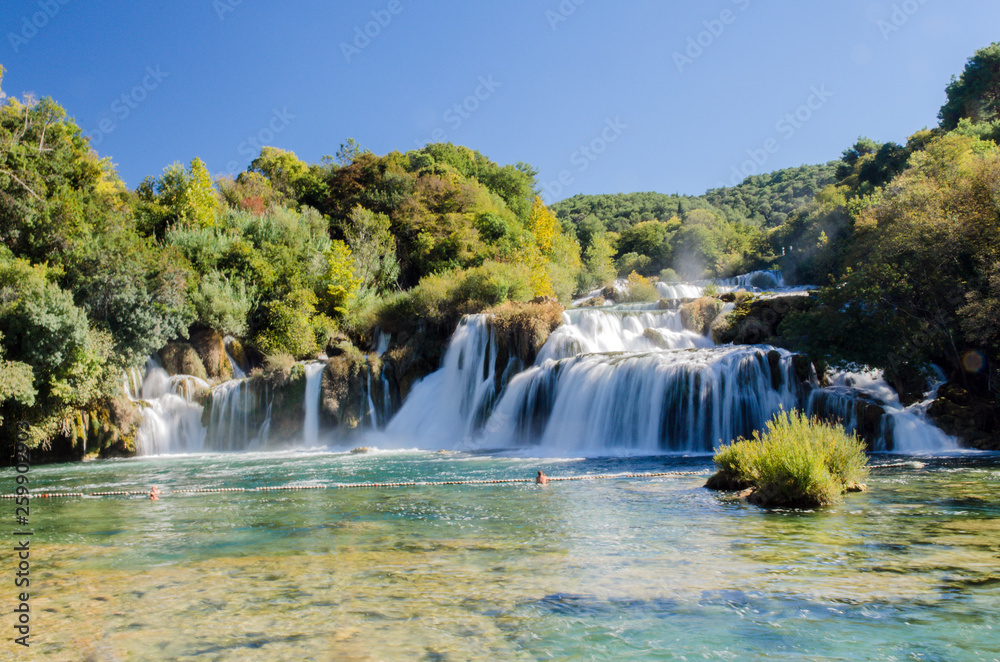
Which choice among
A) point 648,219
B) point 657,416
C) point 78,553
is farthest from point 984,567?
point 648,219

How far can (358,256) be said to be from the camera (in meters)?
37.3

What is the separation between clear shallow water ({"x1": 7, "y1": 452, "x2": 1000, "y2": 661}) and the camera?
460 centimetres

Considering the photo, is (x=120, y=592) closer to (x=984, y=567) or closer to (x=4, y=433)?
(x=984, y=567)

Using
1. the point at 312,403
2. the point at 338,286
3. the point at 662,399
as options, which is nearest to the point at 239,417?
the point at 312,403

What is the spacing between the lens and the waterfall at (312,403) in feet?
87.9

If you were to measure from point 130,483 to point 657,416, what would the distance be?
1443cm

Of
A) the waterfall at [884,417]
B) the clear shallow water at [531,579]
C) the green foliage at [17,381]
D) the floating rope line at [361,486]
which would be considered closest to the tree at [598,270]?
the waterfall at [884,417]

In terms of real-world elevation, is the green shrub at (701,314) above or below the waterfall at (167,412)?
above

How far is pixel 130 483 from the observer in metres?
15.8

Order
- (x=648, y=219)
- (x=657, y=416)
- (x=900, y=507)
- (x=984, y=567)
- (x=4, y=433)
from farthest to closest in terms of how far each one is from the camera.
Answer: (x=648, y=219) → (x=4, y=433) → (x=657, y=416) → (x=900, y=507) → (x=984, y=567)

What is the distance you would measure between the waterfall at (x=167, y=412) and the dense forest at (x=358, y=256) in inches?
46.3

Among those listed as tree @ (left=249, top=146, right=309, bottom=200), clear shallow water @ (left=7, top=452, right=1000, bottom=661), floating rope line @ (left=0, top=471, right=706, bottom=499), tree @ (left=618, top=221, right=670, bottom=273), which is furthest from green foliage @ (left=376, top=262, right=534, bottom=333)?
tree @ (left=618, top=221, right=670, bottom=273)

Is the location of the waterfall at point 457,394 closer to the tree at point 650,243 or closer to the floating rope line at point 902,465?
the floating rope line at point 902,465

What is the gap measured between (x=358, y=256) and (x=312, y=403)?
1272cm
